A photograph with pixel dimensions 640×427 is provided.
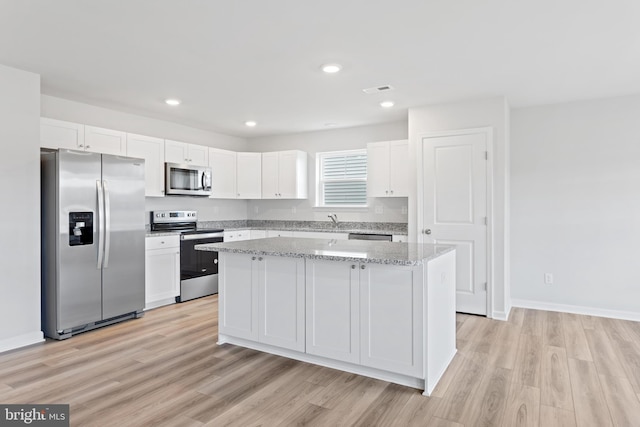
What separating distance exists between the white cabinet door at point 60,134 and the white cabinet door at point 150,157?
0.56 m

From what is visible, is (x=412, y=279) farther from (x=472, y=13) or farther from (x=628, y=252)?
(x=628, y=252)

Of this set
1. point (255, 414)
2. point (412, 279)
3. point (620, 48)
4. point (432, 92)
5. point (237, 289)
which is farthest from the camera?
point (432, 92)

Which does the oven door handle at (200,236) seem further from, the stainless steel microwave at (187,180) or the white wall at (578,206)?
the white wall at (578,206)

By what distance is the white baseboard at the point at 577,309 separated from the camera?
13.8 ft

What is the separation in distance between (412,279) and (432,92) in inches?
92.1

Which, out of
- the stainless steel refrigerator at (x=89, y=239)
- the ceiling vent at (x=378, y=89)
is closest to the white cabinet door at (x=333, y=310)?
the ceiling vent at (x=378, y=89)

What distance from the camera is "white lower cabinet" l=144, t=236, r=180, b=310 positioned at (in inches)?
179

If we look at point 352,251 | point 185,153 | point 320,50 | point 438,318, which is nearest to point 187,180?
point 185,153

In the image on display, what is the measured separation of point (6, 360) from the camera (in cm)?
306

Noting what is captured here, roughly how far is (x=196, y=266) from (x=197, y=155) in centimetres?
156

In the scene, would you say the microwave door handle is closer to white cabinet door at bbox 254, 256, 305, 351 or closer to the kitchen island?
the kitchen island

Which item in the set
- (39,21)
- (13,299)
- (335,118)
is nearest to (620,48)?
(335,118)

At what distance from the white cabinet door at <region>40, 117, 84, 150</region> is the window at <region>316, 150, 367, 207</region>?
3321mm

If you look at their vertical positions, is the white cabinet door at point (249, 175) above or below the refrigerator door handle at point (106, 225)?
above
